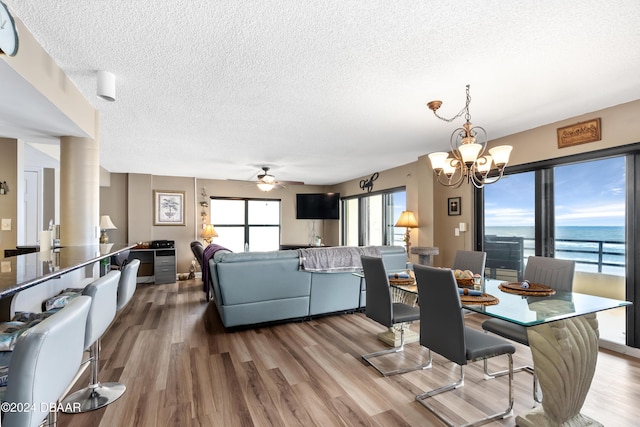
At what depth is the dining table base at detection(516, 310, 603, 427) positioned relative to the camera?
1.81 m

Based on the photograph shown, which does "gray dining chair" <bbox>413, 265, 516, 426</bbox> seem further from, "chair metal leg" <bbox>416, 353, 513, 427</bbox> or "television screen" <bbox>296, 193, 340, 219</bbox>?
"television screen" <bbox>296, 193, 340, 219</bbox>

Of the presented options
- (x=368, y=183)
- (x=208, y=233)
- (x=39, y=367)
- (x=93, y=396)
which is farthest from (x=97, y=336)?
(x=368, y=183)

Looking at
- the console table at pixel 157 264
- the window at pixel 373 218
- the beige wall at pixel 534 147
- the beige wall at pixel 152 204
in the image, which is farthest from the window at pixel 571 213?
the console table at pixel 157 264

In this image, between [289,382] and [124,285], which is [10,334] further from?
[289,382]

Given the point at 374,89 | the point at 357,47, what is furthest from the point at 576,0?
the point at 374,89

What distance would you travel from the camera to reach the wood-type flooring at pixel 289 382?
199cm

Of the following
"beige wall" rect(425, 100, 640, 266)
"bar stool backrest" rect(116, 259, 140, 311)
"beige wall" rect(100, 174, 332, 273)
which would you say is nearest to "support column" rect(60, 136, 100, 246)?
"bar stool backrest" rect(116, 259, 140, 311)

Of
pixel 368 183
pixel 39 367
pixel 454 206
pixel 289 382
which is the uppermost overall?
pixel 368 183

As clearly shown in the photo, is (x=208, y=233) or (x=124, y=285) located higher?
(x=208, y=233)

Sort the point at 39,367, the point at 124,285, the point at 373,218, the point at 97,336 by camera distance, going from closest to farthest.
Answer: the point at 39,367, the point at 97,336, the point at 124,285, the point at 373,218

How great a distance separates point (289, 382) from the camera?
→ 7.95 feet

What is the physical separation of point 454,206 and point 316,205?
4058 millimetres

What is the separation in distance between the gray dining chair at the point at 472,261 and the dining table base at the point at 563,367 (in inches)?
48.0

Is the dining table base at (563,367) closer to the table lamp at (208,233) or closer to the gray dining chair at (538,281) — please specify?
the gray dining chair at (538,281)
